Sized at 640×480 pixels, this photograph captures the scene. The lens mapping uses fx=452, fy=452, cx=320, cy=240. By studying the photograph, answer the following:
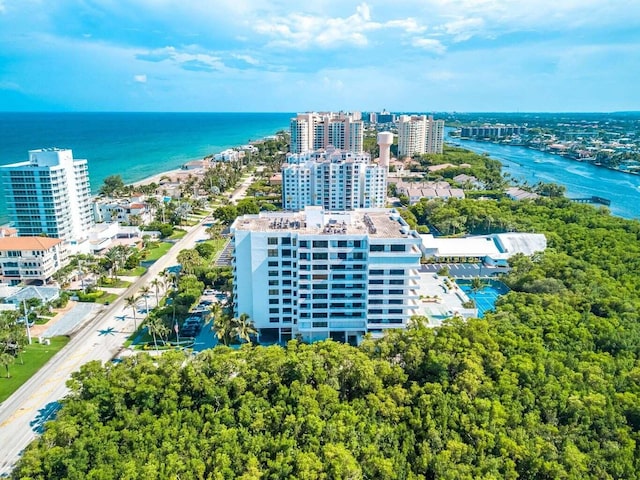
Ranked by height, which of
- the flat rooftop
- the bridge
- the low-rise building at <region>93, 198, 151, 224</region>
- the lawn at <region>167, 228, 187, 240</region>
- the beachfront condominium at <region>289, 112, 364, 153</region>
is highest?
the beachfront condominium at <region>289, 112, 364, 153</region>

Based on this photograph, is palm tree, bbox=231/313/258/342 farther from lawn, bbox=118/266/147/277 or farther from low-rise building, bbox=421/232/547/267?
low-rise building, bbox=421/232/547/267

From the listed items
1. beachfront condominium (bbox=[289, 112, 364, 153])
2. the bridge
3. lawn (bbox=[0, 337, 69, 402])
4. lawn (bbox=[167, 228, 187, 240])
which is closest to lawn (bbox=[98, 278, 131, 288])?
lawn (bbox=[0, 337, 69, 402])

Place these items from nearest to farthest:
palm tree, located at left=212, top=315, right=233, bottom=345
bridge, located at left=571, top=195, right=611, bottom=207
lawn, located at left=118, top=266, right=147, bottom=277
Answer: palm tree, located at left=212, top=315, right=233, bottom=345 → lawn, located at left=118, top=266, right=147, bottom=277 → bridge, located at left=571, top=195, right=611, bottom=207

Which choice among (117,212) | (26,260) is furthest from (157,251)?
(117,212)

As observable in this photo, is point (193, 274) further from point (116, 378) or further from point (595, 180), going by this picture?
point (595, 180)

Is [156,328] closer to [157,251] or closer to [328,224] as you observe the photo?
[328,224]

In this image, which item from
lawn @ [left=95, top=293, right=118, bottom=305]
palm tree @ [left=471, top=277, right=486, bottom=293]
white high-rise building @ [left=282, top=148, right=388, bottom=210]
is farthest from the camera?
white high-rise building @ [left=282, top=148, right=388, bottom=210]

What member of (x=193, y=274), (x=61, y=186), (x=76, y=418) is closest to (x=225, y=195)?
(x=61, y=186)
